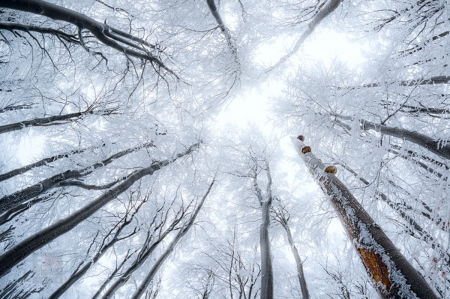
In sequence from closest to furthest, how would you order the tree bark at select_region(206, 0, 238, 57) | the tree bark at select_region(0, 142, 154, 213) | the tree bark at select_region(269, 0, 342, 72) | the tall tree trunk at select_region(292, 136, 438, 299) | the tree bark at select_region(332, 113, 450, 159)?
the tall tree trunk at select_region(292, 136, 438, 299), the tree bark at select_region(332, 113, 450, 159), the tree bark at select_region(0, 142, 154, 213), the tree bark at select_region(269, 0, 342, 72), the tree bark at select_region(206, 0, 238, 57)

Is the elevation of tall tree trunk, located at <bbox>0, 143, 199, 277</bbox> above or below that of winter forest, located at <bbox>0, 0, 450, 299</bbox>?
below

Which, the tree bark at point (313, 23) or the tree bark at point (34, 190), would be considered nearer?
the tree bark at point (34, 190)

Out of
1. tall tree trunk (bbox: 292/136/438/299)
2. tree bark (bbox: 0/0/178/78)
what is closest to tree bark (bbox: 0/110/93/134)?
tree bark (bbox: 0/0/178/78)

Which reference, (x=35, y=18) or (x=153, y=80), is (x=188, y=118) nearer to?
(x=153, y=80)

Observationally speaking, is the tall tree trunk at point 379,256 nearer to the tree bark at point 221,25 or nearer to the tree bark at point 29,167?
the tree bark at point 221,25

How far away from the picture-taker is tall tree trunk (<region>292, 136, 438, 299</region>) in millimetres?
1462

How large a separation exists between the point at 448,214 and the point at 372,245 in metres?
0.58

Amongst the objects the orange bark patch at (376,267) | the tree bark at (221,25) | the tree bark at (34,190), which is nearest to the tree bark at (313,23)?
the tree bark at (221,25)

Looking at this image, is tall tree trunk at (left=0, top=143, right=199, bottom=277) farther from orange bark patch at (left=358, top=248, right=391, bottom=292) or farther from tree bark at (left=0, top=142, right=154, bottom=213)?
orange bark patch at (left=358, top=248, right=391, bottom=292)

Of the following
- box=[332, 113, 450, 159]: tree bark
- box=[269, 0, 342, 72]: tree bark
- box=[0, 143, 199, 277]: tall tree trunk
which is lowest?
box=[0, 143, 199, 277]: tall tree trunk

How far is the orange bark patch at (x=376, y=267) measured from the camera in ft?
5.30

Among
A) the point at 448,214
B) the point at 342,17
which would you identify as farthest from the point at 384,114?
the point at 342,17

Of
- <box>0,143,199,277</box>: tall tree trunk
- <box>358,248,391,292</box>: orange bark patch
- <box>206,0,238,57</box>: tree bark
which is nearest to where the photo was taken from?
<box>358,248,391,292</box>: orange bark patch

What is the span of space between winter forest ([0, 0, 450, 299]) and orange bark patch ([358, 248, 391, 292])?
0.11 ft
